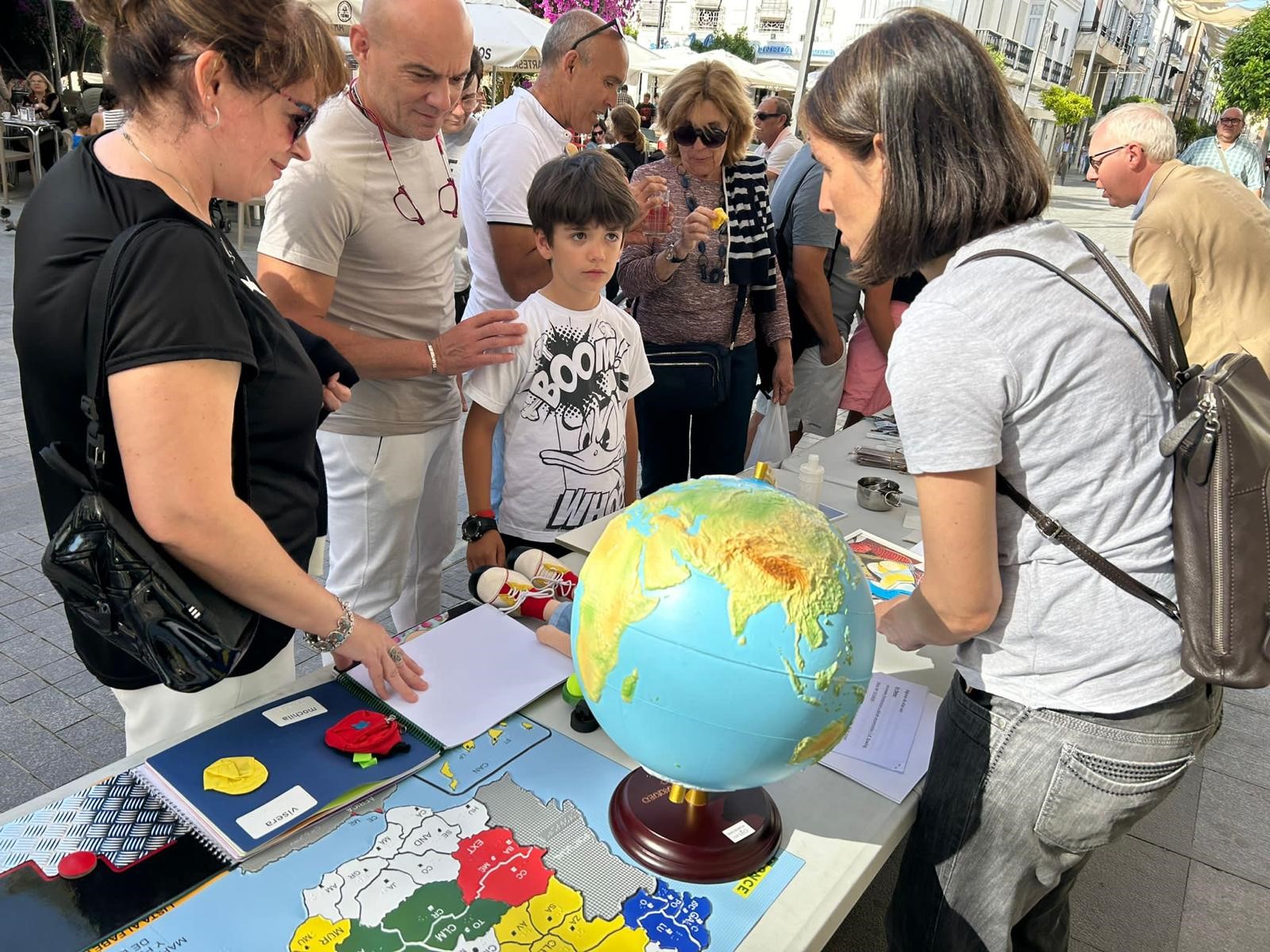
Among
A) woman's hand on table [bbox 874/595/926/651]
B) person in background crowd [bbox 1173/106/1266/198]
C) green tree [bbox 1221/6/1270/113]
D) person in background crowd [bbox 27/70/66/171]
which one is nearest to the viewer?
woman's hand on table [bbox 874/595/926/651]

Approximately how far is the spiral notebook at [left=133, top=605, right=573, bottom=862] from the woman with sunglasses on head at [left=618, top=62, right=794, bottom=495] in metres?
1.50

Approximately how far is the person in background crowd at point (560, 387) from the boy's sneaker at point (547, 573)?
0.57 ft

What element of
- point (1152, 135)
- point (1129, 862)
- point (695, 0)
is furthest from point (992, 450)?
point (695, 0)

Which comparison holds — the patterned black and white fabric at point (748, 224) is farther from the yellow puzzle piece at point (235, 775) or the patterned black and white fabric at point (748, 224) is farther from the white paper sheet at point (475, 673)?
the yellow puzzle piece at point (235, 775)

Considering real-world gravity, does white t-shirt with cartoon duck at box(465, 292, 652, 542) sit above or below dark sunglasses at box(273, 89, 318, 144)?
below

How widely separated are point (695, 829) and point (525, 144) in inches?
75.9

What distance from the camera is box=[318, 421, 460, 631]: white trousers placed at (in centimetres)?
210

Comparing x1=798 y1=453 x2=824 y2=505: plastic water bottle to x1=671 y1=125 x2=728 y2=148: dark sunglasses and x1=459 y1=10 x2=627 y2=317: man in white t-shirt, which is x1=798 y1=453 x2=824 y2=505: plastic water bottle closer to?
x1=459 y1=10 x2=627 y2=317: man in white t-shirt

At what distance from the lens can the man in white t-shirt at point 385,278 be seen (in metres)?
1.76

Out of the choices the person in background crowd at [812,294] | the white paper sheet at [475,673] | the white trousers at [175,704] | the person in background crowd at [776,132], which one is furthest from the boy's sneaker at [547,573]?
the person in background crowd at [776,132]

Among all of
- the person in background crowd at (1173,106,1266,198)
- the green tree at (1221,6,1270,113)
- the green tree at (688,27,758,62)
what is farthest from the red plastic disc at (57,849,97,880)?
the green tree at (688,27,758,62)

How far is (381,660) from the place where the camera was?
1.32 meters

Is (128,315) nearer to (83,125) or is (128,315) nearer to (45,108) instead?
(83,125)

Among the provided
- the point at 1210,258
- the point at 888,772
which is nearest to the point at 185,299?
the point at 888,772
